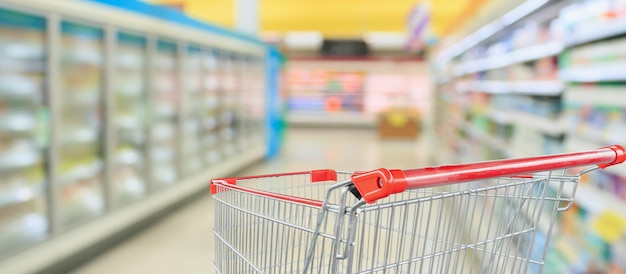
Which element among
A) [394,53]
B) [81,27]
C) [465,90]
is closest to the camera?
[81,27]

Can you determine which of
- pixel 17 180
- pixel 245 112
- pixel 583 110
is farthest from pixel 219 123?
pixel 583 110

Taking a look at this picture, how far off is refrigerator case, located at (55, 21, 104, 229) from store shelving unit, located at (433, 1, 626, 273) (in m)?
3.17

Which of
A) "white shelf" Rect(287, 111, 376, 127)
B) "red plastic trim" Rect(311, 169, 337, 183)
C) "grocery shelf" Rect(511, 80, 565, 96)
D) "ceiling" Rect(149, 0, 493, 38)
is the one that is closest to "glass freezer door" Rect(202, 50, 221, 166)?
"grocery shelf" Rect(511, 80, 565, 96)

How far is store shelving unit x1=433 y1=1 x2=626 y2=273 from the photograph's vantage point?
7.19 feet

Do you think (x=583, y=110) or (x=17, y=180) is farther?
(x=17, y=180)

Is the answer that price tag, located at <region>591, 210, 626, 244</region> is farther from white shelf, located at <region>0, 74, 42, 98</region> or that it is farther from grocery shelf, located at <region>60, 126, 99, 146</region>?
grocery shelf, located at <region>60, 126, 99, 146</region>

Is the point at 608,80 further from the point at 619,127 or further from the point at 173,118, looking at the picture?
the point at 173,118

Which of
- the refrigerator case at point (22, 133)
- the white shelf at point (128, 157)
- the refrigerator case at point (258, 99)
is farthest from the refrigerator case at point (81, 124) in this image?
the refrigerator case at point (258, 99)

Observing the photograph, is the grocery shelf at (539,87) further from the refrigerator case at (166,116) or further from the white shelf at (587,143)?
the refrigerator case at (166,116)

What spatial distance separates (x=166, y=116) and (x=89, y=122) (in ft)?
5.49

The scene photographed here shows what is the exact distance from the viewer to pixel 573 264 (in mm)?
2449

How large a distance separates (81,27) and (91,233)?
1537 mm

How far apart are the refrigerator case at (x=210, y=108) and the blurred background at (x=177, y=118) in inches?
1.1

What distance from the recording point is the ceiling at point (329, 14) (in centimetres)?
1345
